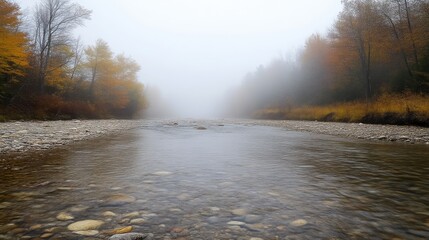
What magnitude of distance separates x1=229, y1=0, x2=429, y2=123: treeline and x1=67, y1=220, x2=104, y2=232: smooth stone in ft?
77.6

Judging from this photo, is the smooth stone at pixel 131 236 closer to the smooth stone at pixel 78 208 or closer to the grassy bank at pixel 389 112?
the smooth stone at pixel 78 208

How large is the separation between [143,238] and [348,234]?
160 centimetres

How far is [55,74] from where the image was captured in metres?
29.1

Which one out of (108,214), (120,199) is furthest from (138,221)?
(120,199)

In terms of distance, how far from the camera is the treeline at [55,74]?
20559mm

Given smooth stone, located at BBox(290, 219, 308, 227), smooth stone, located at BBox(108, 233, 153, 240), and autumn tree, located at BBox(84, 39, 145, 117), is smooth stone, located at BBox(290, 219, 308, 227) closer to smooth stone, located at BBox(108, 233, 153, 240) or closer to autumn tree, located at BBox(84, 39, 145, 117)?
smooth stone, located at BBox(108, 233, 153, 240)

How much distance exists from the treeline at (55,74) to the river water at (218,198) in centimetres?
2011

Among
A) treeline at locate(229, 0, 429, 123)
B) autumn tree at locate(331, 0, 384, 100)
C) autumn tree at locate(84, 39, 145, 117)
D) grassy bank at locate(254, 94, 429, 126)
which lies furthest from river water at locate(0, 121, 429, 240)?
autumn tree at locate(84, 39, 145, 117)

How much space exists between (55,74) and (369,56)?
3347 cm

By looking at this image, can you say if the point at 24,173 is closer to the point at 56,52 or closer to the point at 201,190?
the point at 201,190

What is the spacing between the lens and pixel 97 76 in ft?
124

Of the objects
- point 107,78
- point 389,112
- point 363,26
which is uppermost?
point 363,26

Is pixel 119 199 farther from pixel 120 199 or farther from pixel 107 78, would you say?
pixel 107 78

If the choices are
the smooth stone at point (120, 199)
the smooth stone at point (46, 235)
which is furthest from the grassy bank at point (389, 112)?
the smooth stone at point (46, 235)
